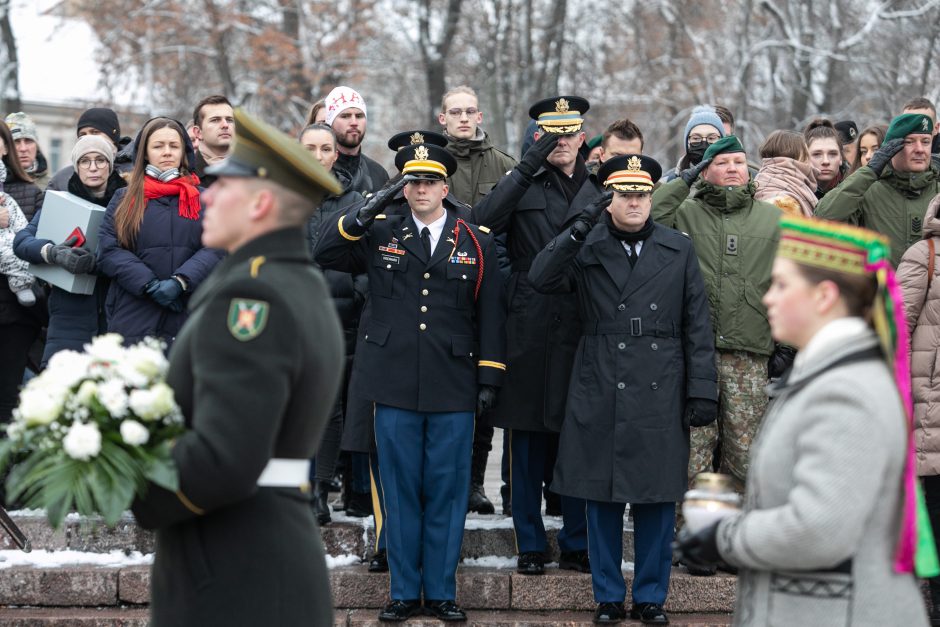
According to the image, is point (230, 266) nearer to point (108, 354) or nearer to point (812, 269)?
point (108, 354)

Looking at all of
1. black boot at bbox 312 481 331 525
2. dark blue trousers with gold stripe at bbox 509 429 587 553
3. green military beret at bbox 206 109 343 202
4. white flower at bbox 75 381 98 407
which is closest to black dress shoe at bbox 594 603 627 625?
dark blue trousers with gold stripe at bbox 509 429 587 553

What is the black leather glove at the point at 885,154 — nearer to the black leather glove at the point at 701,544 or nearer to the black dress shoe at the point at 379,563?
the black dress shoe at the point at 379,563

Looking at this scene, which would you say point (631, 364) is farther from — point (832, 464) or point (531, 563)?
point (832, 464)

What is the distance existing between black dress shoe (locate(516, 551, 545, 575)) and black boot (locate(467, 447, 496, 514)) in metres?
0.91

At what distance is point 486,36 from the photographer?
77.5 feet

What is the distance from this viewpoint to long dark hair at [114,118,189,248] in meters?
7.27

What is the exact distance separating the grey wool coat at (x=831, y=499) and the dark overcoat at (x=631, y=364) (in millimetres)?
3175

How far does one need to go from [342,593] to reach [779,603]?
406 cm

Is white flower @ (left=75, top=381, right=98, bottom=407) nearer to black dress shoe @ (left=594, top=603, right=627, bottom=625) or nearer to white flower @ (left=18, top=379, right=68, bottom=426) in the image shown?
white flower @ (left=18, top=379, right=68, bottom=426)

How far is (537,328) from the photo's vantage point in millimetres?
7367

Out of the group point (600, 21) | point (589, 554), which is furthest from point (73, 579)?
point (600, 21)

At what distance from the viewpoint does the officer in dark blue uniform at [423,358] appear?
6.81 m

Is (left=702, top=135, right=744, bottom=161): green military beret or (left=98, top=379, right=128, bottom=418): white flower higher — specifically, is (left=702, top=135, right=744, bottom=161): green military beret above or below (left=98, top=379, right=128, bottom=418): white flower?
above

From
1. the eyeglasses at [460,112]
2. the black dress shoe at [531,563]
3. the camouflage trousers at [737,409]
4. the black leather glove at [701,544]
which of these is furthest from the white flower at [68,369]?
the eyeglasses at [460,112]
